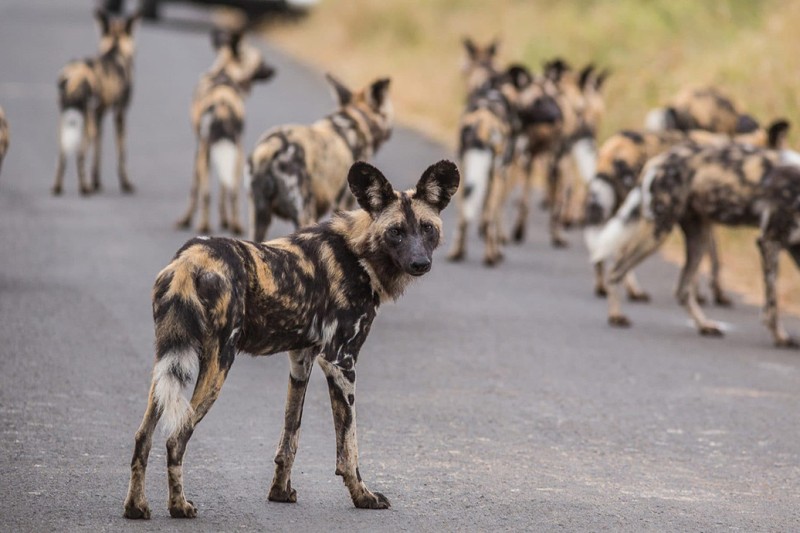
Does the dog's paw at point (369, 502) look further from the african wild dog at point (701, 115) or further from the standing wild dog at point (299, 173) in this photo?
the african wild dog at point (701, 115)

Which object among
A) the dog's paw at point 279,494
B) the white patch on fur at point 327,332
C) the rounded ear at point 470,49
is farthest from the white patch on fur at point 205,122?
the dog's paw at point 279,494

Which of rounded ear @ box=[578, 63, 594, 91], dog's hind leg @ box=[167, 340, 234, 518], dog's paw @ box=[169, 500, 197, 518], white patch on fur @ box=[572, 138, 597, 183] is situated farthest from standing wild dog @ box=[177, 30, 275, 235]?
dog's paw @ box=[169, 500, 197, 518]

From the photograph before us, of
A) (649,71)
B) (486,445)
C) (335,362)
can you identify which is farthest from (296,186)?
(649,71)

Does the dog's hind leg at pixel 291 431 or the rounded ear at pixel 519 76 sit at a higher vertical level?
the rounded ear at pixel 519 76

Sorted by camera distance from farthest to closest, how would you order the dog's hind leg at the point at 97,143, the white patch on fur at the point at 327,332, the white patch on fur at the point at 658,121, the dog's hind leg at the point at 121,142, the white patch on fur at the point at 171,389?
the dog's hind leg at the point at 121,142 → the dog's hind leg at the point at 97,143 → the white patch on fur at the point at 658,121 → the white patch on fur at the point at 327,332 → the white patch on fur at the point at 171,389

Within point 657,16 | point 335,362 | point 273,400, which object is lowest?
point 273,400

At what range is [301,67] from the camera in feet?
72.7

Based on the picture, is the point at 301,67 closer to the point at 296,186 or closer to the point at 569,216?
the point at 569,216

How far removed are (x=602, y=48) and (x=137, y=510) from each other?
564 inches

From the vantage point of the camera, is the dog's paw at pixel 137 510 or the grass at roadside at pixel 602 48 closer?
the dog's paw at pixel 137 510

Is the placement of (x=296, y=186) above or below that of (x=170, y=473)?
above

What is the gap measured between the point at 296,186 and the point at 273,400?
1.97 meters

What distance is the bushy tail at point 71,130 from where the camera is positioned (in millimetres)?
11547

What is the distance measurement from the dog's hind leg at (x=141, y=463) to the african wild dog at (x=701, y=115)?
296 inches
